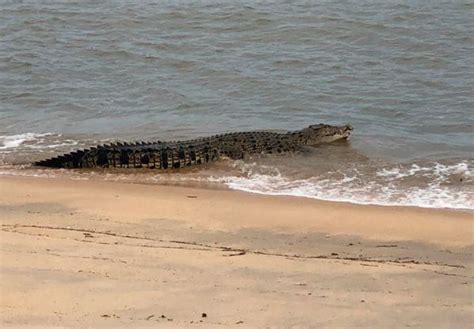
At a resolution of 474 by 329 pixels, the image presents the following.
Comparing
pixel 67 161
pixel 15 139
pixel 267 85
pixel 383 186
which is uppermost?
pixel 267 85

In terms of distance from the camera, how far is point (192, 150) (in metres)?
9.75

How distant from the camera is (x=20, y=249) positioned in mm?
5871

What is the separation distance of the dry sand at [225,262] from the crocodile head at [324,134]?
2485mm

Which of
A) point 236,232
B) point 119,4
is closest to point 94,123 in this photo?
point 236,232

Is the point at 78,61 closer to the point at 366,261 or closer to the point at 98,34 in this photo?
the point at 98,34

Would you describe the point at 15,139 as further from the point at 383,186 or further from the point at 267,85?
the point at 383,186

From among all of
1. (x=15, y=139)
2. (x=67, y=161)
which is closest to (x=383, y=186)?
(x=67, y=161)

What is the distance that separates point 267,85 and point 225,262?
315 inches

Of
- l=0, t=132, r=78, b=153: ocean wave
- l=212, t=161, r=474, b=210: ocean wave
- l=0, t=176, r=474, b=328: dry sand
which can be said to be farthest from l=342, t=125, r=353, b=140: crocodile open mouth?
l=0, t=132, r=78, b=153: ocean wave

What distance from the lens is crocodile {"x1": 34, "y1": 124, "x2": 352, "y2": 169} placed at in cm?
947

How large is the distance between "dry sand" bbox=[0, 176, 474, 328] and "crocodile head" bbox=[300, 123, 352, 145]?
8.15 ft

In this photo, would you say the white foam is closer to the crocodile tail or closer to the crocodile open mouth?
the crocodile tail

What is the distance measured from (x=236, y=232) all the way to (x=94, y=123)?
18.7 ft

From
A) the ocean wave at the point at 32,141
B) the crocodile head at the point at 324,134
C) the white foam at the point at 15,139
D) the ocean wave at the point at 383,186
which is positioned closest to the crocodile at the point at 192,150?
the crocodile head at the point at 324,134
